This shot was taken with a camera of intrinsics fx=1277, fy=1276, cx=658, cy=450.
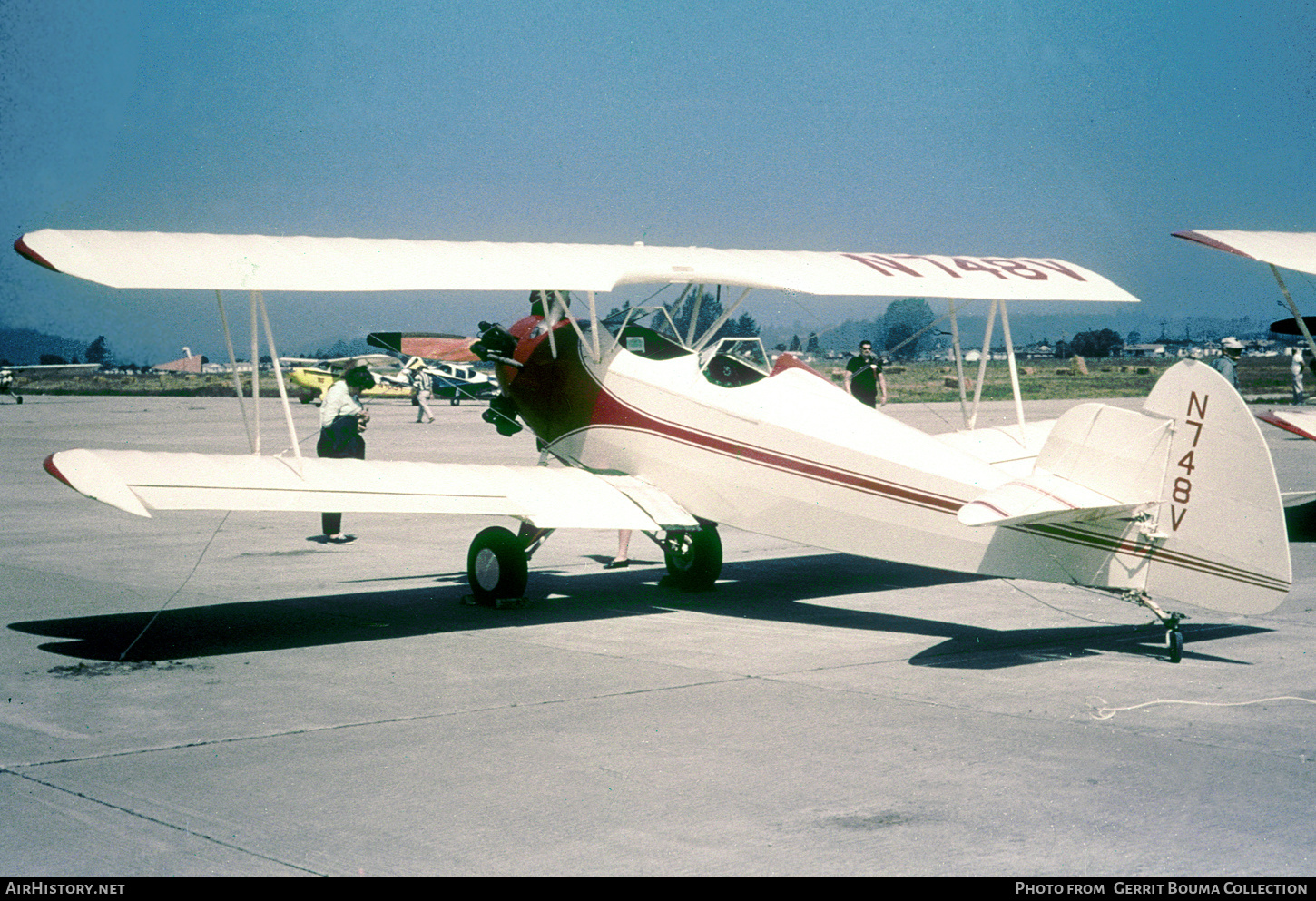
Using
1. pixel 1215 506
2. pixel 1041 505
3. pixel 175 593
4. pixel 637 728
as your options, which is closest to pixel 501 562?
pixel 175 593

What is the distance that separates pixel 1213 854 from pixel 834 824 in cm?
125

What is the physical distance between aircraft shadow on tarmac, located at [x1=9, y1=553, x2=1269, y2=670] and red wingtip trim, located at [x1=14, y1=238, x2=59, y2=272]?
2.34 meters

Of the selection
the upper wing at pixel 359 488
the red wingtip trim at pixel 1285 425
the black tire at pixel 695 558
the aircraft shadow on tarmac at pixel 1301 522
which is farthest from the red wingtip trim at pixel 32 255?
the aircraft shadow on tarmac at pixel 1301 522

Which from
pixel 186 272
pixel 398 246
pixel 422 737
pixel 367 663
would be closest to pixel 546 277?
pixel 398 246

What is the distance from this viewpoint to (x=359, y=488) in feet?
28.5

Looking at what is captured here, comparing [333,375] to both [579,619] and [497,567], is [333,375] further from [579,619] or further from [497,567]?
[579,619]

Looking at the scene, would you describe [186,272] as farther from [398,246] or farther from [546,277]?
[546,277]

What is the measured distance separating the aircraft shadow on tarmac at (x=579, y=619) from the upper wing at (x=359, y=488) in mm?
775

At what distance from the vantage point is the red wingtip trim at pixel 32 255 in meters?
7.64

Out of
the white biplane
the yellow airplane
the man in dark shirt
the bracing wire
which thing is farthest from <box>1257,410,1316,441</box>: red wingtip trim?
the bracing wire

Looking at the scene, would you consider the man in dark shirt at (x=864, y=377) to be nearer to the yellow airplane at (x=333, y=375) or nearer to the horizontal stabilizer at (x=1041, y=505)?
the yellow airplane at (x=333, y=375)

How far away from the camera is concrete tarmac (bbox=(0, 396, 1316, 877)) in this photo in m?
4.36

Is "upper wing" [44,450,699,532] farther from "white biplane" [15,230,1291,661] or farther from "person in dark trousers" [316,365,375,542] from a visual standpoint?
"person in dark trousers" [316,365,375,542]

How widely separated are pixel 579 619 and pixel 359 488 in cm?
182
